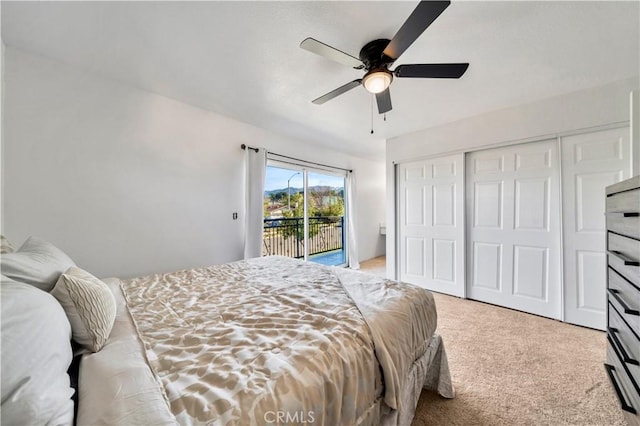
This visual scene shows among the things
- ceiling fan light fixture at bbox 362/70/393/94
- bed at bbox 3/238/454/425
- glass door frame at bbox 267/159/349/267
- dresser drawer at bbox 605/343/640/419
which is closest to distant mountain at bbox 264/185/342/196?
glass door frame at bbox 267/159/349/267

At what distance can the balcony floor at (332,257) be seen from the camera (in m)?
4.83

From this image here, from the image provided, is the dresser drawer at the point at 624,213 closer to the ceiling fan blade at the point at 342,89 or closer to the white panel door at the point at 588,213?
the white panel door at the point at 588,213

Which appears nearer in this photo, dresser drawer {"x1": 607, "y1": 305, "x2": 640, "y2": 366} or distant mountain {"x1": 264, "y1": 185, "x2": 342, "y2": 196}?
dresser drawer {"x1": 607, "y1": 305, "x2": 640, "y2": 366}

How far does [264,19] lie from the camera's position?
1489 mm

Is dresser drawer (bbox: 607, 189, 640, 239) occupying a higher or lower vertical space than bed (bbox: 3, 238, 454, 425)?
higher

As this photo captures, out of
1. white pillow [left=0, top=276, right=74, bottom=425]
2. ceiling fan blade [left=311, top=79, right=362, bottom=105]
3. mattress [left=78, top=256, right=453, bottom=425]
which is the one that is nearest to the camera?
white pillow [left=0, top=276, right=74, bottom=425]

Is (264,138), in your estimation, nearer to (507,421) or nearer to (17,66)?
(17,66)

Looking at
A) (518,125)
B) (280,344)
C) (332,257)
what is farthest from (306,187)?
(280,344)

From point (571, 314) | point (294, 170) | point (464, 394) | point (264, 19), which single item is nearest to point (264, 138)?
point (294, 170)

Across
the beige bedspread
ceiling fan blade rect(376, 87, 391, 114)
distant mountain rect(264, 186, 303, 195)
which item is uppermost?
ceiling fan blade rect(376, 87, 391, 114)

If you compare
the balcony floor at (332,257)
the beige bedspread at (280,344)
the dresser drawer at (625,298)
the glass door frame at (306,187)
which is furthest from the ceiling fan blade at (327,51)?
the balcony floor at (332,257)

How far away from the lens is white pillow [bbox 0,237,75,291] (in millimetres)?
828

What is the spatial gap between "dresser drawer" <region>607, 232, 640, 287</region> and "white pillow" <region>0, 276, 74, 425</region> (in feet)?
6.79
